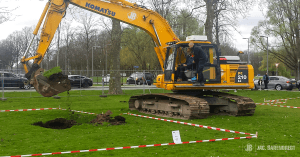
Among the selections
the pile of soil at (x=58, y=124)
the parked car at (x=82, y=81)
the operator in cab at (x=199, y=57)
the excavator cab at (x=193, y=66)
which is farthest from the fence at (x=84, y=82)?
the pile of soil at (x=58, y=124)

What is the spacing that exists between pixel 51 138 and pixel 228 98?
673cm

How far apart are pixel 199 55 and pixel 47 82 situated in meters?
5.25

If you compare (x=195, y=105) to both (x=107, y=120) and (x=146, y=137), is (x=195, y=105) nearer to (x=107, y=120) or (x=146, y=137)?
(x=107, y=120)

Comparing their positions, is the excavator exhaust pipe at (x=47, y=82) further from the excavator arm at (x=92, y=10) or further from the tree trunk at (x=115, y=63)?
the tree trunk at (x=115, y=63)

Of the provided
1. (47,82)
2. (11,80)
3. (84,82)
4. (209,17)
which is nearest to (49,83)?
(47,82)

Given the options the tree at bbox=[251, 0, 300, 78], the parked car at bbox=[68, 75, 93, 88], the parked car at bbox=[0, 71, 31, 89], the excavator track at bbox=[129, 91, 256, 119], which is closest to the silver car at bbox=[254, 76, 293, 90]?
the tree at bbox=[251, 0, 300, 78]

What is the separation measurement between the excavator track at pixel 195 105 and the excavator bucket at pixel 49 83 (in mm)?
3682

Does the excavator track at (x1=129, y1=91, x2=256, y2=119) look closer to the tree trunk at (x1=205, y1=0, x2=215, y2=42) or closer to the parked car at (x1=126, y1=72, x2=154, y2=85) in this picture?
the parked car at (x1=126, y1=72, x2=154, y2=85)

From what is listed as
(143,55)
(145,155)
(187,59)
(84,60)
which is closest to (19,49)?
(84,60)

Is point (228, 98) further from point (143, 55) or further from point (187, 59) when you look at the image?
point (143, 55)

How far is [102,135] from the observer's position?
7824 millimetres

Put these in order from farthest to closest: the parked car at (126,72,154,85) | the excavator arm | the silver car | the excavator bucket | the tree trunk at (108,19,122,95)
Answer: the silver car
the parked car at (126,72,154,85)
the tree trunk at (108,19,122,95)
the excavator arm
the excavator bucket

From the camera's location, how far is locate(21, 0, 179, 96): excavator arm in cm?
997

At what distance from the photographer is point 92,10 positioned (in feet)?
38.6
